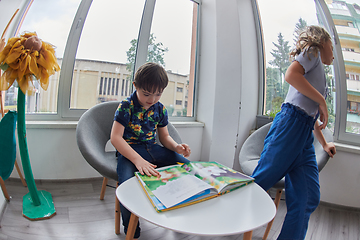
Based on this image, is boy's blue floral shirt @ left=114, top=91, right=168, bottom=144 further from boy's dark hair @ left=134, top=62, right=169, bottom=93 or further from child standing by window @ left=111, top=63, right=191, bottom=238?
boy's dark hair @ left=134, top=62, right=169, bottom=93

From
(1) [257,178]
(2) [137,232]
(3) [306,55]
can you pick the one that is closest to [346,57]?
(3) [306,55]

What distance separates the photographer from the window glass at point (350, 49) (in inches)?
79.3

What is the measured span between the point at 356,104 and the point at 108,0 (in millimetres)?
2771

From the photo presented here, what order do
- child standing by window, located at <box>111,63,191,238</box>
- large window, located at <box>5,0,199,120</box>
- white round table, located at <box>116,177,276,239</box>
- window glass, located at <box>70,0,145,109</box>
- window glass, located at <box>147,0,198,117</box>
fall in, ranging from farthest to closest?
window glass, located at <box>147,0,198,117</box> < window glass, located at <box>70,0,145,109</box> < large window, located at <box>5,0,199,120</box> < child standing by window, located at <box>111,63,191,238</box> < white round table, located at <box>116,177,276,239</box>

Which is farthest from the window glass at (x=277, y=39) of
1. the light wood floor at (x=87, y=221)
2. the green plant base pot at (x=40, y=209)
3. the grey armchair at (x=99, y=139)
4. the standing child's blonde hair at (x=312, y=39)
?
the green plant base pot at (x=40, y=209)

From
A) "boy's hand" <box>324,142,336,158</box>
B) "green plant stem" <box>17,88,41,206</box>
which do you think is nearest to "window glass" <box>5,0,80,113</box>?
"green plant stem" <box>17,88,41,206</box>

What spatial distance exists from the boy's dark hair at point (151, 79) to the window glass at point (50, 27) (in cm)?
131

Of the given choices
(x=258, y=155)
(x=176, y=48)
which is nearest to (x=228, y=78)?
(x=176, y=48)

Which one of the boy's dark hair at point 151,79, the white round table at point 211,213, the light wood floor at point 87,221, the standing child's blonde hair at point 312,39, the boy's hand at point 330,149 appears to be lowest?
the light wood floor at point 87,221

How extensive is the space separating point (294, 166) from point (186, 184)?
72cm

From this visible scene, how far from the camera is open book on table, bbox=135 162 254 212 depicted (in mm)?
688

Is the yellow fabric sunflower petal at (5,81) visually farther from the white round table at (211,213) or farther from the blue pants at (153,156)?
the white round table at (211,213)

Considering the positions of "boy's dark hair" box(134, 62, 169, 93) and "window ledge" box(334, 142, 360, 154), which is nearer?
"boy's dark hair" box(134, 62, 169, 93)

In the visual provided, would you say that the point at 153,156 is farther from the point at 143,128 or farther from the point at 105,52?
the point at 105,52
